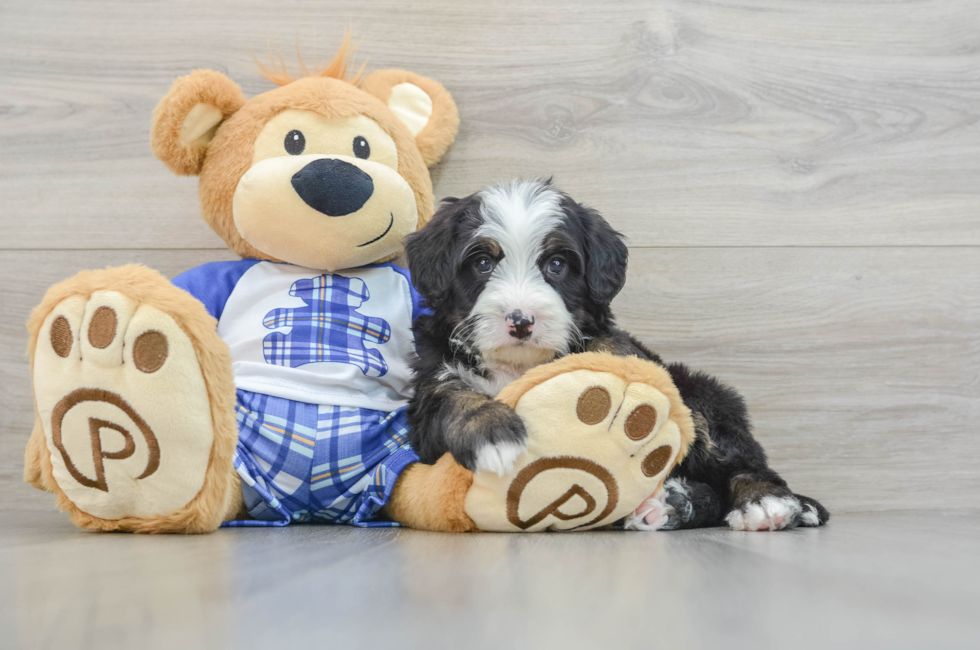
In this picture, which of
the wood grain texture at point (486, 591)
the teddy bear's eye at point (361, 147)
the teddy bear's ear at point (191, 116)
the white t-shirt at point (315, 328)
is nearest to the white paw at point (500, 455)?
the wood grain texture at point (486, 591)

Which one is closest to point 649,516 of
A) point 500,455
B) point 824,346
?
point 500,455

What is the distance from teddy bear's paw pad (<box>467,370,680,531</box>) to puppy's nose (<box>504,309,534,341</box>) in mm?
111

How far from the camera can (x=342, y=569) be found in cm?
107

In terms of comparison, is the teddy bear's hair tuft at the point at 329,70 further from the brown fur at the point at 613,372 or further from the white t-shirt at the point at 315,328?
the brown fur at the point at 613,372

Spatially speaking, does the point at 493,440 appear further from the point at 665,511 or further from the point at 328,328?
the point at 328,328

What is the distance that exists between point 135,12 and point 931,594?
2502 mm

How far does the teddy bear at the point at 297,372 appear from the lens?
1.30 metres

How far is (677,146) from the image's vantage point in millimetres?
2260

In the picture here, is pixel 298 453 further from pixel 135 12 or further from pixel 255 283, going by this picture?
pixel 135 12

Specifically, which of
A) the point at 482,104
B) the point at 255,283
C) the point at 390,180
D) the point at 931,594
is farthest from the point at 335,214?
the point at 931,594

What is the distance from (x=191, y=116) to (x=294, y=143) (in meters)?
0.26

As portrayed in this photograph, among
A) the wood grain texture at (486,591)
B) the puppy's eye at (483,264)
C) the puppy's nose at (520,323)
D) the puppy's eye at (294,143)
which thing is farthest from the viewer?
the puppy's eye at (294,143)

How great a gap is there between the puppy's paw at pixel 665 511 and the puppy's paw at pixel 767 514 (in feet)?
0.34

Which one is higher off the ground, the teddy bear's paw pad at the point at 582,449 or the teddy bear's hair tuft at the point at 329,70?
the teddy bear's hair tuft at the point at 329,70
